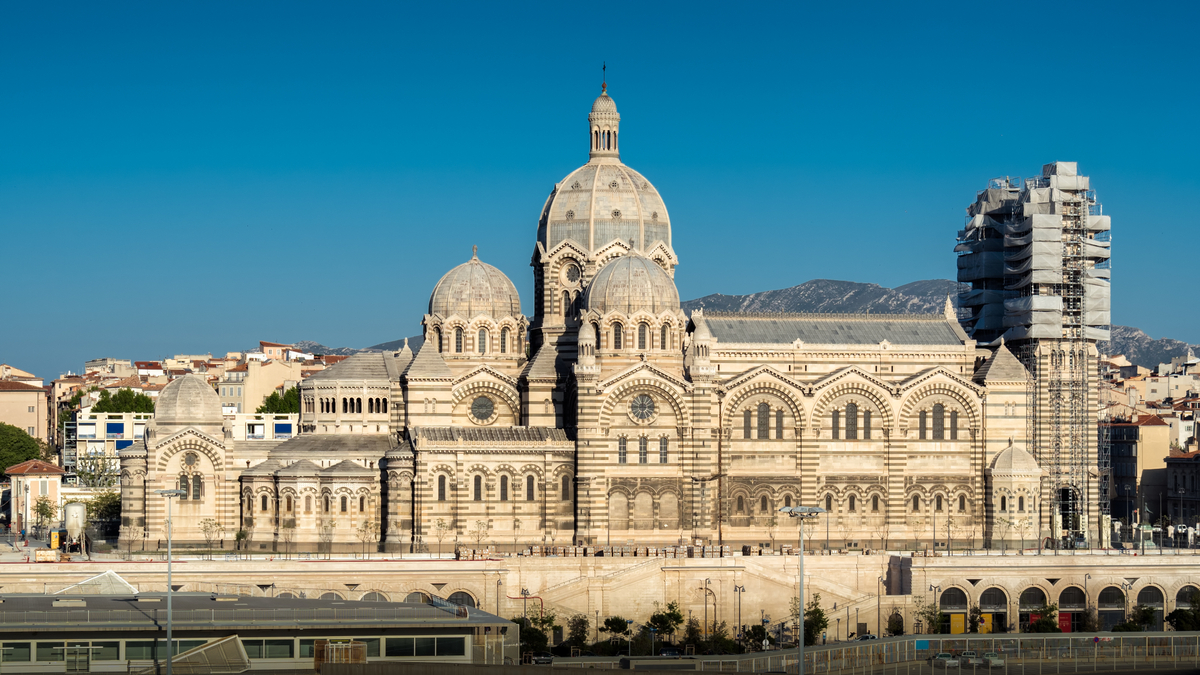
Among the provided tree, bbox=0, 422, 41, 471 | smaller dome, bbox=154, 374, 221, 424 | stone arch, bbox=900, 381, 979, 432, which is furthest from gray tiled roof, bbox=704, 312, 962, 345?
tree, bbox=0, 422, 41, 471

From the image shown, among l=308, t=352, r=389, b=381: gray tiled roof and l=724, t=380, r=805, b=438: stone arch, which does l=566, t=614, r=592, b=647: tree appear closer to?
l=724, t=380, r=805, b=438: stone arch

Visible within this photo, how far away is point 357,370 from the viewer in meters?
111

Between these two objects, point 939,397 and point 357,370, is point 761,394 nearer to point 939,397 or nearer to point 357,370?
point 939,397

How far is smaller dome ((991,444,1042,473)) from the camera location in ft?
362

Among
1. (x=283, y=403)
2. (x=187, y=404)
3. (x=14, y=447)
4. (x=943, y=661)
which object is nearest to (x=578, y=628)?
(x=943, y=661)

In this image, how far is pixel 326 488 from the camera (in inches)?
4114

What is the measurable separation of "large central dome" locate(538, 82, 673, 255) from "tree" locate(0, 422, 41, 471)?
50353 millimetres

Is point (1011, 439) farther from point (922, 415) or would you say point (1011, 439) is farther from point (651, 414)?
point (651, 414)

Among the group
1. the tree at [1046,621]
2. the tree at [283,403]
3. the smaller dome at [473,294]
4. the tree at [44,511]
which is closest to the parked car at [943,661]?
the tree at [1046,621]

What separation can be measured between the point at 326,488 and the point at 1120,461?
64.6m

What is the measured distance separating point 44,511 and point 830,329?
158 ft

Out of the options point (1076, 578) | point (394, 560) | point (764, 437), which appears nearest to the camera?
point (394, 560)

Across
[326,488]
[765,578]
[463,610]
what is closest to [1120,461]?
[765,578]

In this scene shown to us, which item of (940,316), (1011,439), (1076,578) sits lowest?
(1076,578)
